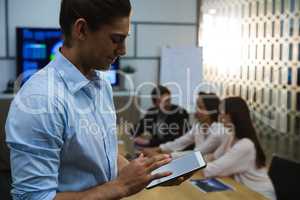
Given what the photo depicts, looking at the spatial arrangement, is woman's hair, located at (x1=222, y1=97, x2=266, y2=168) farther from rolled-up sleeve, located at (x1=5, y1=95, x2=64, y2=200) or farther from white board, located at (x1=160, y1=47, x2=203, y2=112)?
white board, located at (x1=160, y1=47, x2=203, y2=112)

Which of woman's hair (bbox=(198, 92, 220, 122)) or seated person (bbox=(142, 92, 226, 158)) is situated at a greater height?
woman's hair (bbox=(198, 92, 220, 122))

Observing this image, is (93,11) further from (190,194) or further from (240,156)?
(240,156)

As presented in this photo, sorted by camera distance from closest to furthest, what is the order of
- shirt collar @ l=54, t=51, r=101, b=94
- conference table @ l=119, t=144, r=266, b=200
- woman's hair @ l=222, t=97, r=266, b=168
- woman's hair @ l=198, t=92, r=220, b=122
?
shirt collar @ l=54, t=51, r=101, b=94, conference table @ l=119, t=144, r=266, b=200, woman's hair @ l=222, t=97, r=266, b=168, woman's hair @ l=198, t=92, r=220, b=122

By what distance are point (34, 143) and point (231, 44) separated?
4.28m

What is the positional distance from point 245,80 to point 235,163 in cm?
233

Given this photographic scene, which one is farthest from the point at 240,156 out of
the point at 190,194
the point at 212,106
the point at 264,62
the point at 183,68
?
the point at 183,68

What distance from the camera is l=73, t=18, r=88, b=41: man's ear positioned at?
93 centimetres

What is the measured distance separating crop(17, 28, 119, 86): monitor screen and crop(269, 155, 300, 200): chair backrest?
2649 millimetres

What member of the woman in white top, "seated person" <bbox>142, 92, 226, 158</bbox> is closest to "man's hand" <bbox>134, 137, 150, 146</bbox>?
"seated person" <bbox>142, 92, 226, 158</bbox>

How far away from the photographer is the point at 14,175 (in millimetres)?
883

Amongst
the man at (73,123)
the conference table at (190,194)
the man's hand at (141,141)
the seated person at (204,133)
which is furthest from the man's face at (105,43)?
the man's hand at (141,141)

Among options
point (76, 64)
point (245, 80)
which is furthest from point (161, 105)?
point (76, 64)

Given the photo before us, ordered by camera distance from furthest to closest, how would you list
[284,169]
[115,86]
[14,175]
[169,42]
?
[169,42]
[115,86]
[284,169]
[14,175]

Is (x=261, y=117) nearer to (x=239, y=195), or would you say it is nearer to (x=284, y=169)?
(x=284, y=169)
